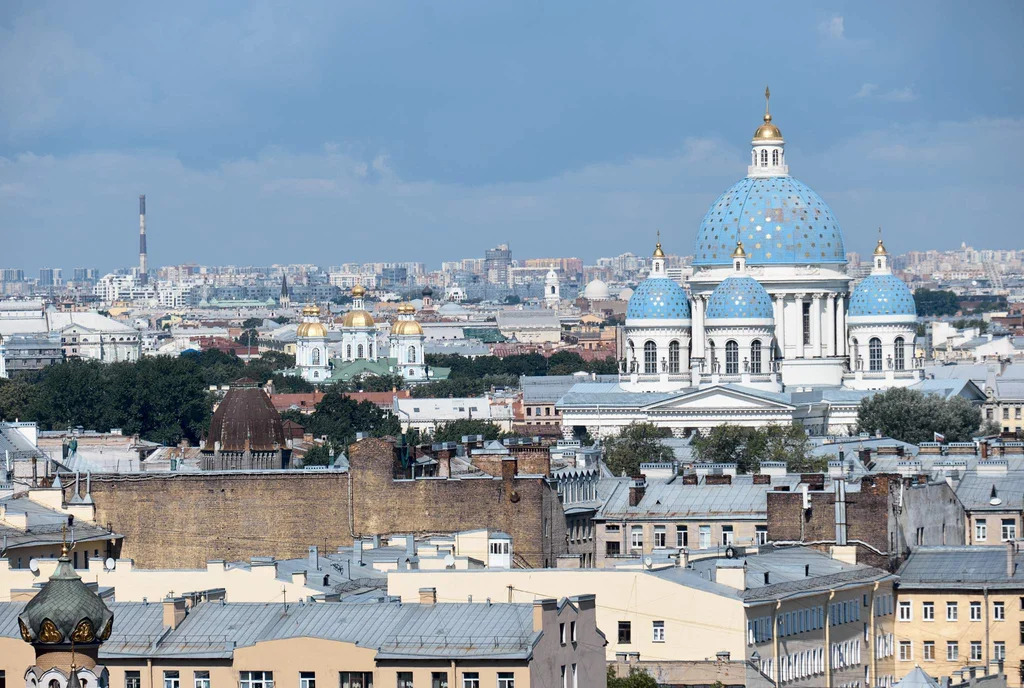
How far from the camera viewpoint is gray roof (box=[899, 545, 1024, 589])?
5600 cm

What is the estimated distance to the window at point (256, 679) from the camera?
41938mm

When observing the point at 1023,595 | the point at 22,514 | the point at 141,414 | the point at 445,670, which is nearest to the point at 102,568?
the point at 22,514

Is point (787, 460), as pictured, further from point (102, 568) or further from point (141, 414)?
point (141, 414)

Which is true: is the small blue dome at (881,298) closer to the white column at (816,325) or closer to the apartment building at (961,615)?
the white column at (816,325)

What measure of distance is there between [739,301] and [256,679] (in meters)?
79.6

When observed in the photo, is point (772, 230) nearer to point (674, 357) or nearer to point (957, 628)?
point (674, 357)

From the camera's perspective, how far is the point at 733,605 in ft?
159

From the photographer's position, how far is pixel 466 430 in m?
123

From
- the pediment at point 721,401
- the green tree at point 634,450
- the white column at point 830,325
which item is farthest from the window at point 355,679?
the white column at point 830,325

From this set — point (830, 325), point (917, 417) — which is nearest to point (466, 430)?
point (830, 325)

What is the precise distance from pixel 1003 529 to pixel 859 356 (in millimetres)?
58795

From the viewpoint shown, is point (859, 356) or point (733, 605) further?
point (859, 356)

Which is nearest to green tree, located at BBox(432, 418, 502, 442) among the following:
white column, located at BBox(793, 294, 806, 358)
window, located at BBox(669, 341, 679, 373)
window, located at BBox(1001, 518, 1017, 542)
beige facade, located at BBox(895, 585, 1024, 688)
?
window, located at BBox(669, 341, 679, 373)

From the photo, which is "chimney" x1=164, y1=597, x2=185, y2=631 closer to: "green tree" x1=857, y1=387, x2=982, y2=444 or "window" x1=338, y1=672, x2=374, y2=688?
"window" x1=338, y1=672, x2=374, y2=688
